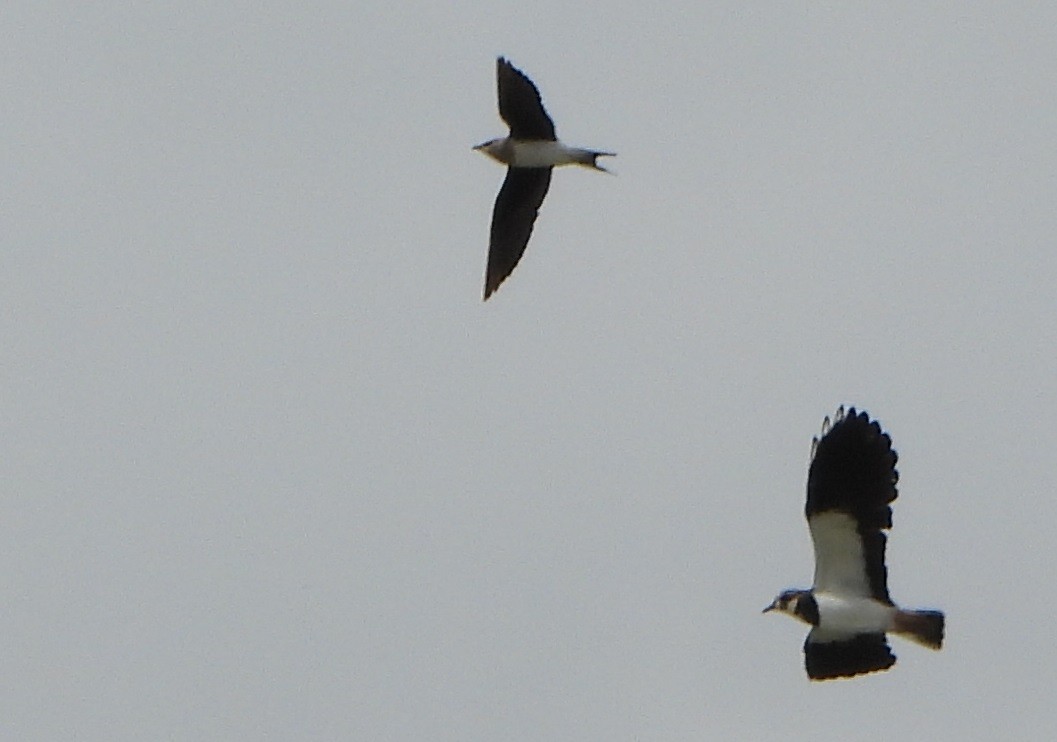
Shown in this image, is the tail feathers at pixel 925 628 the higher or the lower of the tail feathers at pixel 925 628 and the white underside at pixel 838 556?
the lower

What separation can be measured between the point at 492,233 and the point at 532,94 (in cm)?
171

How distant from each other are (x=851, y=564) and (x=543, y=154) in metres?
5.50

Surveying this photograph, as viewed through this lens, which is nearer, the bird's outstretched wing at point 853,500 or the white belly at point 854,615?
the bird's outstretched wing at point 853,500

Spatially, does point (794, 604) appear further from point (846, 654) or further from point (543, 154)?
point (543, 154)

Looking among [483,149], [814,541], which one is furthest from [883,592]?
[483,149]

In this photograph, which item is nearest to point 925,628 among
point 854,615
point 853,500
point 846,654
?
point 854,615

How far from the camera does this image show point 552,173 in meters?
26.9

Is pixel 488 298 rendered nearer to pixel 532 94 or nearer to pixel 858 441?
pixel 532 94

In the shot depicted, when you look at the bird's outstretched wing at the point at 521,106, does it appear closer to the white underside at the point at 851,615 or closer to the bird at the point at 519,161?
the bird at the point at 519,161

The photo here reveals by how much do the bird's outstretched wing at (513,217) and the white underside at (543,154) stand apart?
0.48 ft

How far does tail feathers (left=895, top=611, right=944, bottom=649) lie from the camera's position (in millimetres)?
22562

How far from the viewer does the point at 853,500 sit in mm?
22672

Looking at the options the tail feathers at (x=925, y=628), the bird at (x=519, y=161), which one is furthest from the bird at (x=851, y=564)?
the bird at (x=519, y=161)

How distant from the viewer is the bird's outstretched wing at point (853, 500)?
2258 cm
